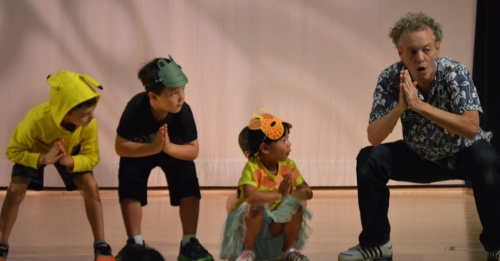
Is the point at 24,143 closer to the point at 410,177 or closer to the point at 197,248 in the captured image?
the point at 197,248

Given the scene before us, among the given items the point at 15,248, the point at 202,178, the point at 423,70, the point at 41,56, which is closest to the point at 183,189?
the point at 15,248

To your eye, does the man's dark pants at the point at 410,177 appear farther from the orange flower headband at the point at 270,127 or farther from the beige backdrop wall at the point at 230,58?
the beige backdrop wall at the point at 230,58

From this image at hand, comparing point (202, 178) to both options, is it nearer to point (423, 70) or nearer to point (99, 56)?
point (99, 56)

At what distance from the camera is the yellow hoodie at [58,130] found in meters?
3.06

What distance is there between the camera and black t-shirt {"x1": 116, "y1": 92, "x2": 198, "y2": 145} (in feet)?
10.7

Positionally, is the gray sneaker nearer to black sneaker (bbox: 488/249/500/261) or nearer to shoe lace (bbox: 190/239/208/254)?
black sneaker (bbox: 488/249/500/261)

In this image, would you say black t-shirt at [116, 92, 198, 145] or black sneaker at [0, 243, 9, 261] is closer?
black sneaker at [0, 243, 9, 261]

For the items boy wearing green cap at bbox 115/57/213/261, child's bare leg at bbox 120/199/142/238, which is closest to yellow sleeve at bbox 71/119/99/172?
boy wearing green cap at bbox 115/57/213/261

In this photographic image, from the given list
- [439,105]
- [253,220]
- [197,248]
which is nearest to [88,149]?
[197,248]

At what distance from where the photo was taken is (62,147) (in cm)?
309

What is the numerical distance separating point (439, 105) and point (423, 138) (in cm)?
16

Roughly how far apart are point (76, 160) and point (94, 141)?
0.54 feet

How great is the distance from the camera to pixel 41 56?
18.8 feet

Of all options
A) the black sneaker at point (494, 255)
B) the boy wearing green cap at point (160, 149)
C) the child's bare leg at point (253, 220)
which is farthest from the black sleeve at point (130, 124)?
the black sneaker at point (494, 255)
